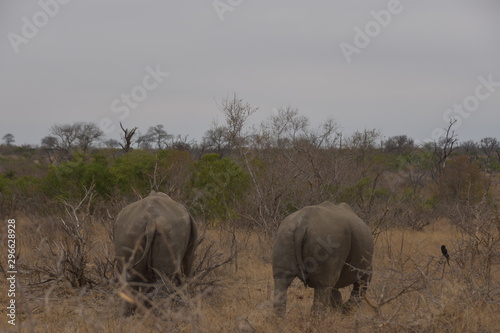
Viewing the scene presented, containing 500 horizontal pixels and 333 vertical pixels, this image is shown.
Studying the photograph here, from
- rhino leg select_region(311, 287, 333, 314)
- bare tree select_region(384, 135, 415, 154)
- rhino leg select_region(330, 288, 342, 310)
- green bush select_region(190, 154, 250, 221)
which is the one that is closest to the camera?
rhino leg select_region(311, 287, 333, 314)

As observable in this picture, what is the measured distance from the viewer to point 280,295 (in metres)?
5.35

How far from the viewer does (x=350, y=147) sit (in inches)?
685

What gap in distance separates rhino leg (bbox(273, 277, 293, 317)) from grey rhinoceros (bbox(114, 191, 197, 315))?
99 centimetres

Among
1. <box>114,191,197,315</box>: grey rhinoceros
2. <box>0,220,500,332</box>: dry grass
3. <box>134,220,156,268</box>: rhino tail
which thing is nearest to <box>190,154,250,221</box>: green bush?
<box>0,220,500,332</box>: dry grass

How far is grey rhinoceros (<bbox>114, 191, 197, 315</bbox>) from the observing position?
5.59 m

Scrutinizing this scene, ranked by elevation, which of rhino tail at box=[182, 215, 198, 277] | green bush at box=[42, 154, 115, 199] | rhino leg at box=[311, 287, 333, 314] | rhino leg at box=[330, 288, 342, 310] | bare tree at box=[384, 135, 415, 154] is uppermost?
bare tree at box=[384, 135, 415, 154]

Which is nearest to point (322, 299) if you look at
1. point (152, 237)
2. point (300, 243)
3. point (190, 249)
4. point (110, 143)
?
point (300, 243)

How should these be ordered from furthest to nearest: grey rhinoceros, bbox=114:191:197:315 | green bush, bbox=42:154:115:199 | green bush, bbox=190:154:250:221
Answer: green bush, bbox=42:154:115:199 → green bush, bbox=190:154:250:221 → grey rhinoceros, bbox=114:191:197:315

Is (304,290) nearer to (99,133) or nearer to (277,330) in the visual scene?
(277,330)

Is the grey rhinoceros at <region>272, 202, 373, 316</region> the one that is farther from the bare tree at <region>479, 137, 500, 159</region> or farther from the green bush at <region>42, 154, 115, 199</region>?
the bare tree at <region>479, 137, 500, 159</region>

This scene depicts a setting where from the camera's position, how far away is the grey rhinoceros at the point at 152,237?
18.4 ft

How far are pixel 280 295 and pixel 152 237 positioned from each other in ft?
4.63

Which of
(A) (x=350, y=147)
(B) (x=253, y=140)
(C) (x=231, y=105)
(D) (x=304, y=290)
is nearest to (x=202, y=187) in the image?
(B) (x=253, y=140)

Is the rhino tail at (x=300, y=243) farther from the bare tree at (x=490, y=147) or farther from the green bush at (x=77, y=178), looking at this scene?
the bare tree at (x=490, y=147)
